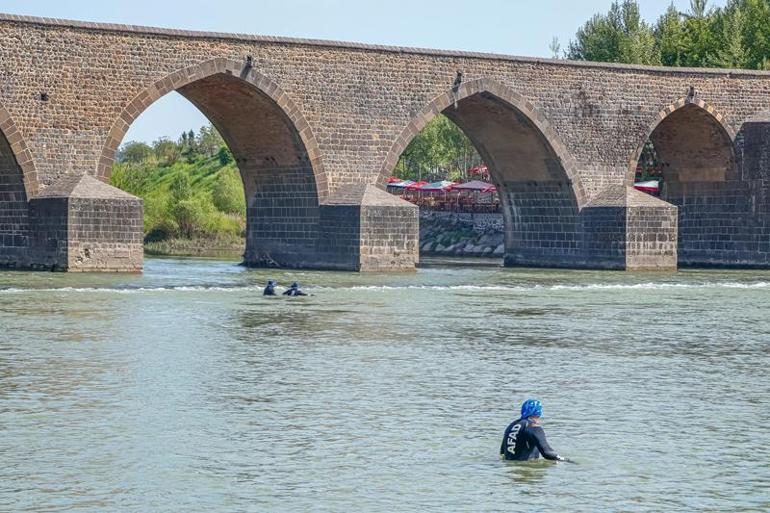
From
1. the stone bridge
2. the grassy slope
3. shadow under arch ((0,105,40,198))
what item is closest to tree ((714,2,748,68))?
the stone bridge

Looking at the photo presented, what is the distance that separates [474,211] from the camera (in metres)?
65.8

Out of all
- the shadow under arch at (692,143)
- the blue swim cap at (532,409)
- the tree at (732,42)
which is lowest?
the blue swim cap at (532,409)

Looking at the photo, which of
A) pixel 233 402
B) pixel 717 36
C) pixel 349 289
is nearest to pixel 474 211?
pixel 717 36

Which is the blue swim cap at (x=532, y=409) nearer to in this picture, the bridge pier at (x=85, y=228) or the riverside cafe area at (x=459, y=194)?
the bridge pier at (x=85, y=228)

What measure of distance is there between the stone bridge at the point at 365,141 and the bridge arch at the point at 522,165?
0.21 feet

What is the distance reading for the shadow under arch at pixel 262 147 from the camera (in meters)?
38.4

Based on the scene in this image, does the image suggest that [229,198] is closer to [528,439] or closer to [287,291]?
[287,291]

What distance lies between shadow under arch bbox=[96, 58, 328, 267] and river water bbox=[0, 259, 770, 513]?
9.20 metres

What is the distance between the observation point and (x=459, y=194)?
74000mm

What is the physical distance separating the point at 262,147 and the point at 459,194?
32.2 metres

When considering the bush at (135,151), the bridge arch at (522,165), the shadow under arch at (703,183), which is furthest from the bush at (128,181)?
the bush at (135,151)

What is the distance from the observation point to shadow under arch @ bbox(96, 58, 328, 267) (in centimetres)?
3844

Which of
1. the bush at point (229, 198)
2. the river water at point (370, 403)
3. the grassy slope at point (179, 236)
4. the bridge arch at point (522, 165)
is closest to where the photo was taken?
the river water at point (370, 403)

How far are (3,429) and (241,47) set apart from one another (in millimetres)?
25152
